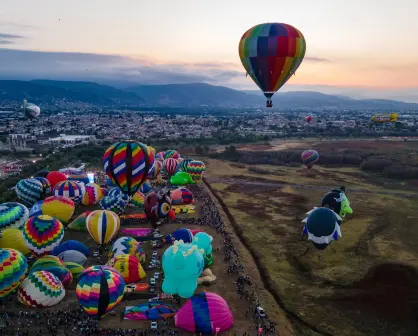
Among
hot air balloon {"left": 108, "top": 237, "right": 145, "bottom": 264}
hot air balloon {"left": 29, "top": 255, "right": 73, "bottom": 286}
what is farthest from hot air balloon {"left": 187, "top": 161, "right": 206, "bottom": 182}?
hot air balloon {"left": 29, "top": 255, "right": 73, "bottom": 286}

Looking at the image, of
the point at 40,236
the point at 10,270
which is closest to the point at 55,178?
the point at 40,236

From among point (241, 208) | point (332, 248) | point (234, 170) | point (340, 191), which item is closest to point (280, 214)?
point (241, 208)

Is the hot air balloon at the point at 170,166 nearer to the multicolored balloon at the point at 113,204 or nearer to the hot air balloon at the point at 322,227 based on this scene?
the multicolored balloon at the point at 113,204

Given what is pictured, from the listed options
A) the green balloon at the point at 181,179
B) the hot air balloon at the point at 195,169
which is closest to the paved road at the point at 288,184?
the hot air balloon at the point at 195,169

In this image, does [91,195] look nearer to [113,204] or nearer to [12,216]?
[113,204]

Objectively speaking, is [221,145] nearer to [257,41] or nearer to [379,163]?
[379,163]

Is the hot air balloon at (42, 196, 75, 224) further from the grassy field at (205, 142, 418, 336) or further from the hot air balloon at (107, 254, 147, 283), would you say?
the grassy field at (205, 142, 418, 336)
